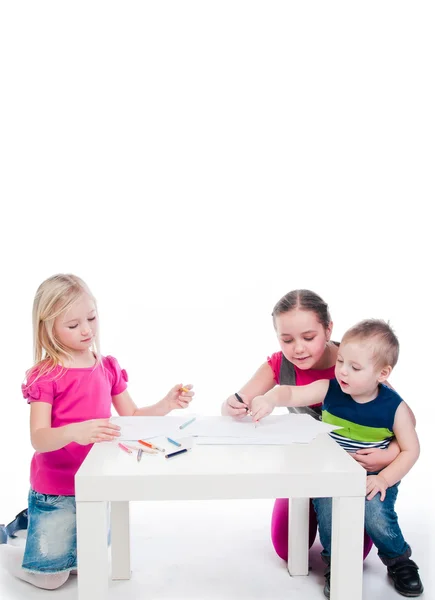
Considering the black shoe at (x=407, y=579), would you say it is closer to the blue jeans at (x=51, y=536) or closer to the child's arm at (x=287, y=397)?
the child's arm at (x=287, y=397)

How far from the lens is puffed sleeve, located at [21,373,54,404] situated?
1.78 m

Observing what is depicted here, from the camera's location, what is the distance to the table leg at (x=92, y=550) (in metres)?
1.28

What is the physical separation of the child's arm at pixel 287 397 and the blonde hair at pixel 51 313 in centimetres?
52

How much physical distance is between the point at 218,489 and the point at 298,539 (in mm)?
618

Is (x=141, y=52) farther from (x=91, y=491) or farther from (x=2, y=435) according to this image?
(x=91, y=491)

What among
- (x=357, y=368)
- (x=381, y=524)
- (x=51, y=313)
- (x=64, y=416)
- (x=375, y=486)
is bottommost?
(x=381, y=524)

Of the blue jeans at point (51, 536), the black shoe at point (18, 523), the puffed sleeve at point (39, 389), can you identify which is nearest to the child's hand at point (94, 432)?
the puffed sleeve at point (39, 389)

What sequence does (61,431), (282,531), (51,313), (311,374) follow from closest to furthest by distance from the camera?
1. (61,431)
2. (51,313)
3. (282,531)
4. (311,374)

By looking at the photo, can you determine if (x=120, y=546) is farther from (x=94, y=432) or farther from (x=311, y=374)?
(x=311, y=374)

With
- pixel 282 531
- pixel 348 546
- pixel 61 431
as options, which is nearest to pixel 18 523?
pixel 61 431

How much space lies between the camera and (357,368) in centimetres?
172

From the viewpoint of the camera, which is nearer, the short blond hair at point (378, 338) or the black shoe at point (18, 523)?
the short blond hair at point (378, 338)

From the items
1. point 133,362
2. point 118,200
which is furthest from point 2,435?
point 118,200

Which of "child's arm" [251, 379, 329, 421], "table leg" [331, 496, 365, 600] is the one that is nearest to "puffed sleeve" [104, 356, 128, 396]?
"child's arm" [251, 379, 329, 421]
